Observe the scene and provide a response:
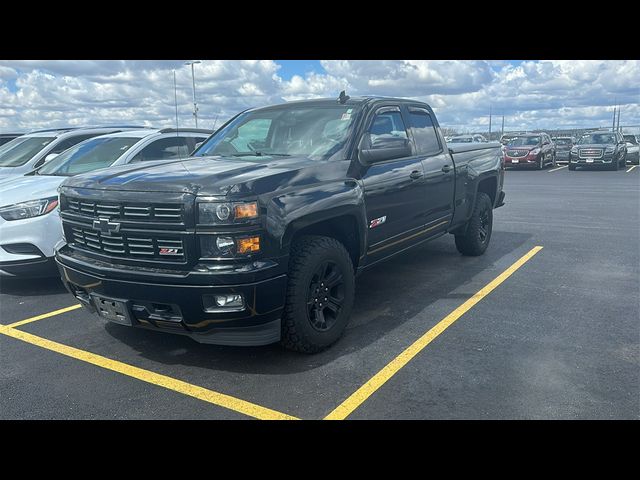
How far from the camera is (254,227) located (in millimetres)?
3492

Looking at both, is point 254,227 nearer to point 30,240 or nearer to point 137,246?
point 137,246

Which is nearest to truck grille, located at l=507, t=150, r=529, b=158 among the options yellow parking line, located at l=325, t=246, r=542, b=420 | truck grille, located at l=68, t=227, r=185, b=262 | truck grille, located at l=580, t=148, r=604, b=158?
truck grille, located at l=580, t=148, r=604, b=158

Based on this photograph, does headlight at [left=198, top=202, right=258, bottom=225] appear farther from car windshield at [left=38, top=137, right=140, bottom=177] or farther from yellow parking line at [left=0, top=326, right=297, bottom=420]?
car windshield at [left=38, top=137, right=140, bottom=177]

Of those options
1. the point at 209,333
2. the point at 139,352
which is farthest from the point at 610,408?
the point at 139,352

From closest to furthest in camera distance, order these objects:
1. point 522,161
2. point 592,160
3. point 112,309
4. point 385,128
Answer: point 112,309 → point 385,128 → point 592,160 → point 522,161

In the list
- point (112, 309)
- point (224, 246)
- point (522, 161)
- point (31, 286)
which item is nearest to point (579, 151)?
point (522, 161)

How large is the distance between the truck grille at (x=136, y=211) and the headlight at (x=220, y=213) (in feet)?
0.48

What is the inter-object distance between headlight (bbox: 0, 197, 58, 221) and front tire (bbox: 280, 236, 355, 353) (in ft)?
10.9

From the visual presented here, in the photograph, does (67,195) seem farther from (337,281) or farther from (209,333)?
(337,281)

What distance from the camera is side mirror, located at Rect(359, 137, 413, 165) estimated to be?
441 cm

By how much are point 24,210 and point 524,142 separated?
2482cm

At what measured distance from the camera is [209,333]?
368 centimetres
